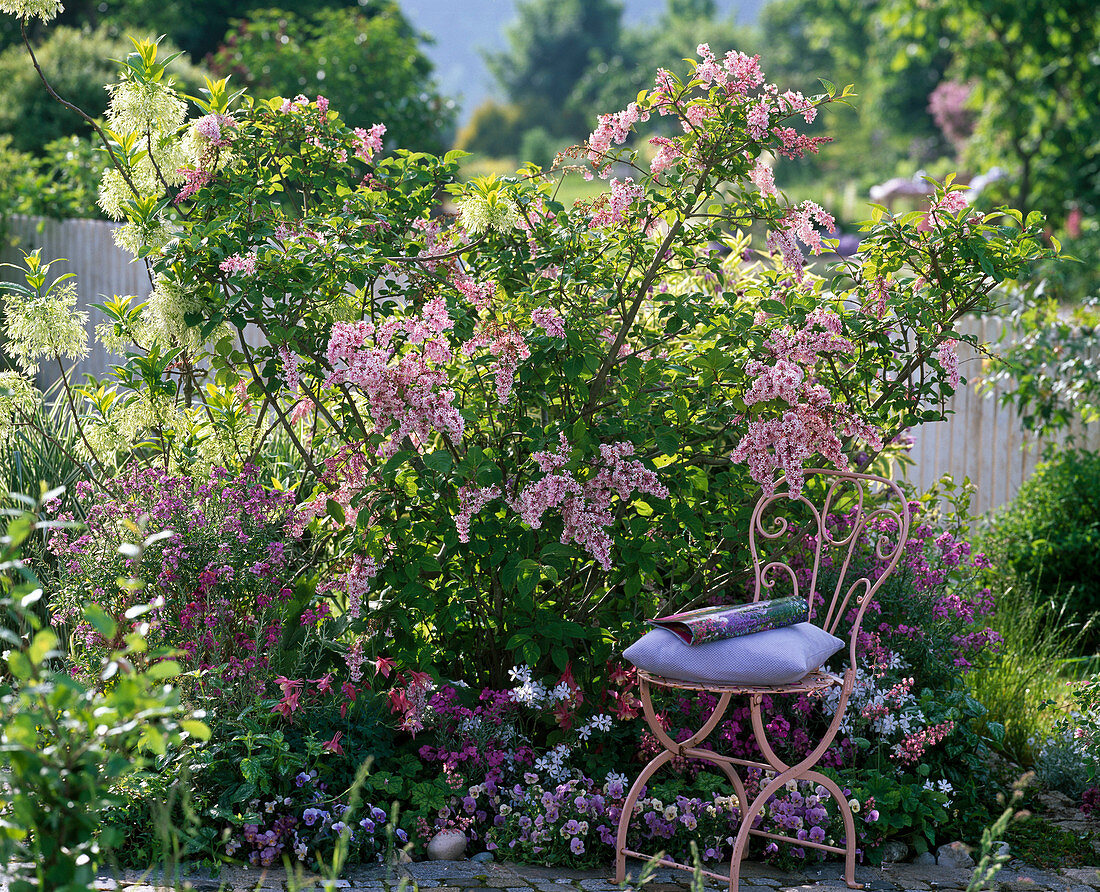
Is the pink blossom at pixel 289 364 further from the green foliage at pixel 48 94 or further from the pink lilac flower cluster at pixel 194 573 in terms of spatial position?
the green foliage at pixel 48 94

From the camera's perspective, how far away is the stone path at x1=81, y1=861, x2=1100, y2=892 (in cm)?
275

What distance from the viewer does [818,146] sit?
10.8ft

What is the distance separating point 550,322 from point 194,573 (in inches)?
52.4

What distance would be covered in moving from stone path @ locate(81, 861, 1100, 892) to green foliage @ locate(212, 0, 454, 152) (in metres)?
11.2

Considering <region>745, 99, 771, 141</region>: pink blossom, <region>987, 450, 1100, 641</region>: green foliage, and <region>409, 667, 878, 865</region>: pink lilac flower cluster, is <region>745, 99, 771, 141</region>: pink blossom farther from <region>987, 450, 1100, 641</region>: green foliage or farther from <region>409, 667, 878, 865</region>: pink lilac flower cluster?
<region>987, 450, 1100, 641</region>: green foliage

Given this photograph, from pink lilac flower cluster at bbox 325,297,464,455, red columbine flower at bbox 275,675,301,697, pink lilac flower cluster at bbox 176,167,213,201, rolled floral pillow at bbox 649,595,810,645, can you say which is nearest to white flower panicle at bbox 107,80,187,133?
pink lilac flower cluster at bbox 176,167,213,201

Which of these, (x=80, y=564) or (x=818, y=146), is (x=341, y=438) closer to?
(x=80, y=564)

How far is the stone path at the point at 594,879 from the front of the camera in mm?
2746

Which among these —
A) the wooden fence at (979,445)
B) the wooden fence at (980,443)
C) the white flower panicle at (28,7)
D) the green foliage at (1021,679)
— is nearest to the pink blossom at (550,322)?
the white flower panicle at (28,7)

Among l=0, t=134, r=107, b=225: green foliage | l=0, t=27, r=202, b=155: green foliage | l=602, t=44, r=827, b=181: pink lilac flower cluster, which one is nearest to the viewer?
l=602, t=44, r=827, b=181: pink lilac flower cluster

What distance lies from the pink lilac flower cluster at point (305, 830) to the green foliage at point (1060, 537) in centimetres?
360

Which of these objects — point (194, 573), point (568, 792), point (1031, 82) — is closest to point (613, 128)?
point (194, 573)

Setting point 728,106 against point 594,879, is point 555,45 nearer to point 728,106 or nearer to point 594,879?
point 728,106

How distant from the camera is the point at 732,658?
8.93ft
